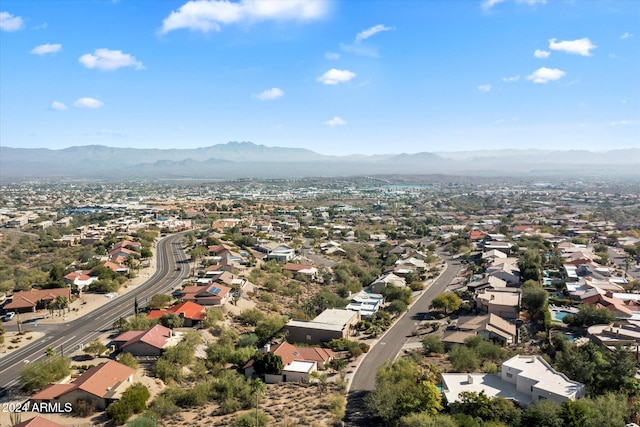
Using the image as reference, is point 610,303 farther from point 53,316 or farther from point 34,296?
point 34,296

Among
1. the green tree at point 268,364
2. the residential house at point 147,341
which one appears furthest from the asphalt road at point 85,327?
the green tree at point 268,364

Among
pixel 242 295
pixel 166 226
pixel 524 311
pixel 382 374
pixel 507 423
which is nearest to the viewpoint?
pixel 507 423

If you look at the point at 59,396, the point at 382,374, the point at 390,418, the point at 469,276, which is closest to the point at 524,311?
the point at 469,276

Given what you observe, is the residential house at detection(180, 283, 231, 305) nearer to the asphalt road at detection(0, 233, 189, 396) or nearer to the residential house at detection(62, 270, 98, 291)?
the asphalt road at detection(0, 233, 189, 396)

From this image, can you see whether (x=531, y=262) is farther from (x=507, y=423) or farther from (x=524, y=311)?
(x=507, y=423)

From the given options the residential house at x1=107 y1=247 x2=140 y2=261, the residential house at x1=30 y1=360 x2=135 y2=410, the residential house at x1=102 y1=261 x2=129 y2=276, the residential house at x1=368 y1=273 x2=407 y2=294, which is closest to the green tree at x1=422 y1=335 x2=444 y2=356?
the residential house at x1=368 y1=273 x2=407 y2=294

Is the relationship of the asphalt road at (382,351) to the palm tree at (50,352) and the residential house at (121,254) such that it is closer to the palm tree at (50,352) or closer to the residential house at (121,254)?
the palm tree at (50,352)
